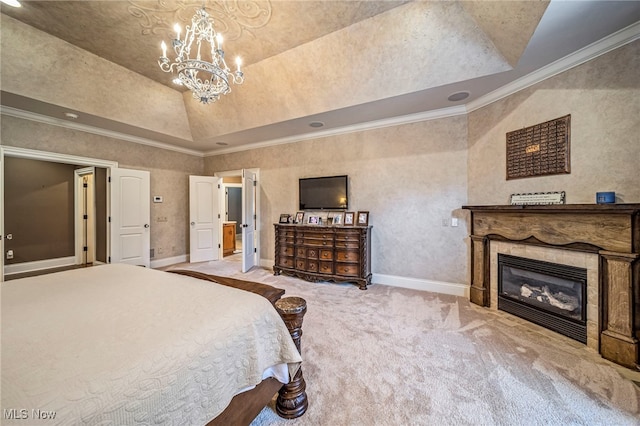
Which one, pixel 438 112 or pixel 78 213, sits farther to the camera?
pixel 78 213

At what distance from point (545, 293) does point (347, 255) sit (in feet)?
7.95

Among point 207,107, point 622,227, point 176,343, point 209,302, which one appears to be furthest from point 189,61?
point 622,227

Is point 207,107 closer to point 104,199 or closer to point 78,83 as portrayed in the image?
point 78,83

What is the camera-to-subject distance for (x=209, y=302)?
1314 millimetres

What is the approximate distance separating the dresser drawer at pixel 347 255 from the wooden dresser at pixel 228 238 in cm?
370

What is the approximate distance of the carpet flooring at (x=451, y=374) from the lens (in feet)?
4.91

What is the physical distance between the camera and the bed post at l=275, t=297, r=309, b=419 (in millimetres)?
1447

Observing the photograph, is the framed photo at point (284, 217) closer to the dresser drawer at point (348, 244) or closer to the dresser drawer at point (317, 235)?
the dresser drawer at point (317, 235)

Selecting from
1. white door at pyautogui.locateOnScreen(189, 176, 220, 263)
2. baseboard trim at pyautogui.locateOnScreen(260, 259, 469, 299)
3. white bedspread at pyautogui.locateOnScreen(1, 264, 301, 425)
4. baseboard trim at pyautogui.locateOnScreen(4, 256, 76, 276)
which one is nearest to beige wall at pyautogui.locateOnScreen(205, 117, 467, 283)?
baseboard trim at pyautogui.locateOnScreen(260, 259, 469, 299)

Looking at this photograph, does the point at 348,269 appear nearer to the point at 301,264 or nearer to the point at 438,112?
the point at 301,264

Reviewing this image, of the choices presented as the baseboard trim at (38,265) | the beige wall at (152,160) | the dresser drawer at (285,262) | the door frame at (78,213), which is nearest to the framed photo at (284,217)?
the dresser drawer at (285,262)

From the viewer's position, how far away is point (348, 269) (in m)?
3.91

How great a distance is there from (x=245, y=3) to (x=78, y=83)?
2814 millimetres

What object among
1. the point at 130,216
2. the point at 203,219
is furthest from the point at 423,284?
the point at 130,216
